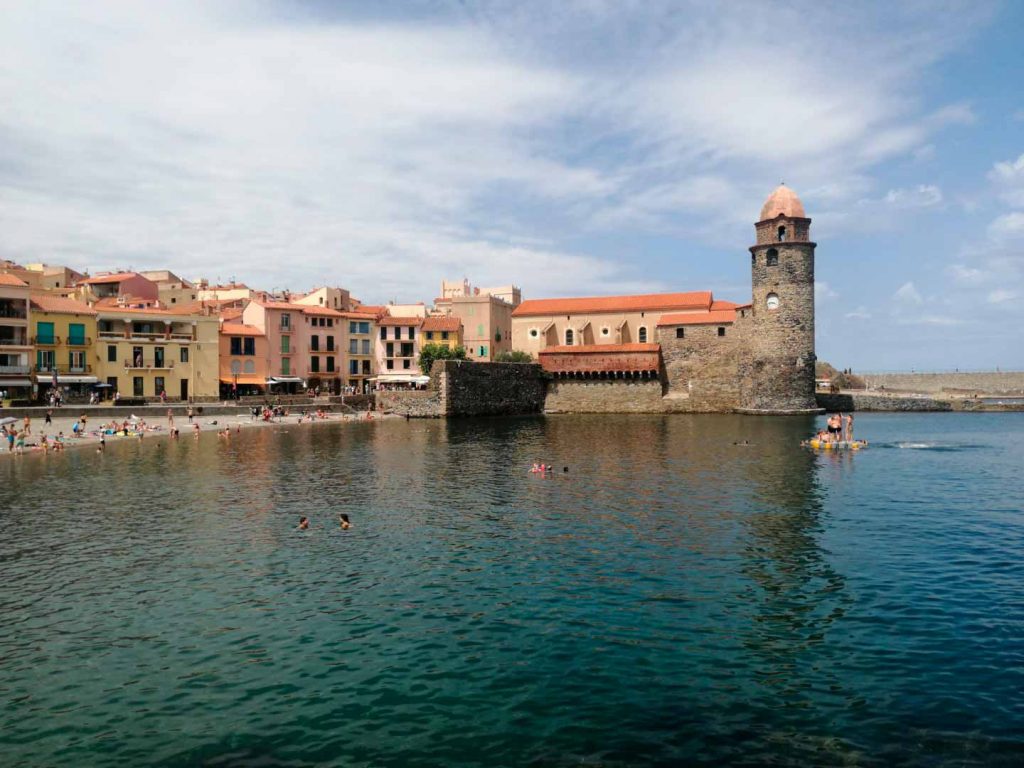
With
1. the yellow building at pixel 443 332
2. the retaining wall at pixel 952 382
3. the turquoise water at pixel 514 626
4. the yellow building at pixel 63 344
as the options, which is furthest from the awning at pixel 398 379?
the retaining wall at pixel 952 382

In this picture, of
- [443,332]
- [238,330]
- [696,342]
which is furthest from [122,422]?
[696,342]

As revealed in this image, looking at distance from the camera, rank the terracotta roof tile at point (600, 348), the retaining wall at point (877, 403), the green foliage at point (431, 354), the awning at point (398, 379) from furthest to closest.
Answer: the green foliage at point (431, 354), the awning at point (398, 379), the retaining wall at point (877, 403), the terracotta roof tile at point (600, 348)

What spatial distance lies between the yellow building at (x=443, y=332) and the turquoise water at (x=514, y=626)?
5326cm

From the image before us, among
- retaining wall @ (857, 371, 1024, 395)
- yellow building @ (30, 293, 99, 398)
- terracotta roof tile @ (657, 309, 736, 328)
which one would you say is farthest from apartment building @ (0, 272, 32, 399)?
retaining wall @ (857, 371, 1024, 395)

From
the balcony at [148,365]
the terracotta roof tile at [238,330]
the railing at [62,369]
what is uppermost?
the terracotta roof tile at [238,330]

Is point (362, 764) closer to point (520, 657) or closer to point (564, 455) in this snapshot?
point (520, 657)

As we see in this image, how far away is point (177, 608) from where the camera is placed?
41.1 feet

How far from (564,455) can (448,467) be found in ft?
22.2

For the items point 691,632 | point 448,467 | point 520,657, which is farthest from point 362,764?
point 448,467

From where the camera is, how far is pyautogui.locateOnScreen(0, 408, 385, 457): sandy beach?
39144 mm

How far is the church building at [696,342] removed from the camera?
204ft

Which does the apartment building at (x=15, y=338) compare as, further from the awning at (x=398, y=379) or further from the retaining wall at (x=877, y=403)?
the retaining wall at (x=877, y=403)

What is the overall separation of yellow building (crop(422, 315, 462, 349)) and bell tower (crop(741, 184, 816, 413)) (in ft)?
102

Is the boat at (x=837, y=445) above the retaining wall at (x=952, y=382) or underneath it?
underneath
